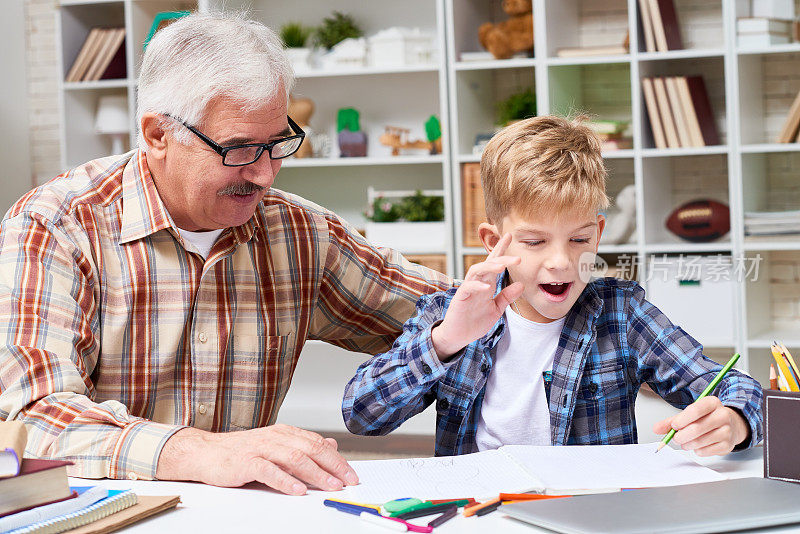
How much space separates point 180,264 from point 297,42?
2.69 m

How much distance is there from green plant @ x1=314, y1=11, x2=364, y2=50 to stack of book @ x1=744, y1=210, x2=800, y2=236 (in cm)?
191

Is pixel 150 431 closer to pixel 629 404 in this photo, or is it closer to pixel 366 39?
pixel 629 404

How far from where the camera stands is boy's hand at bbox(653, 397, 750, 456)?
121cm

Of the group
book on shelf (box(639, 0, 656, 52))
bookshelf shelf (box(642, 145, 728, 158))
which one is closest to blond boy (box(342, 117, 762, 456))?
bookshelf shelf (box(642, 145, 728, 158))

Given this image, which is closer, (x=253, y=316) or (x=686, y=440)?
(x=686, y=440)

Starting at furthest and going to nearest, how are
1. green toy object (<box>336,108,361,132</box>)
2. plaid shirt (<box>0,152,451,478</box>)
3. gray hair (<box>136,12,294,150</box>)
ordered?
green toy object (<box>336,108,361,132</box>), gray hair (<box>136,12,294,150</box>), plaid shirt (<box>0,152,451,478</box>)

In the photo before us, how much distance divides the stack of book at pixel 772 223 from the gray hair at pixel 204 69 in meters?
2.50

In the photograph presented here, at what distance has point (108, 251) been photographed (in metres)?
1.63

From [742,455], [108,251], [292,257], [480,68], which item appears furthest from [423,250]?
[742,455]

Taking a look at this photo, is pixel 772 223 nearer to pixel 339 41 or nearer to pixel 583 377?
pixel 339 41

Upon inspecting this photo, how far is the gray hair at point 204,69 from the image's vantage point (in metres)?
1.58

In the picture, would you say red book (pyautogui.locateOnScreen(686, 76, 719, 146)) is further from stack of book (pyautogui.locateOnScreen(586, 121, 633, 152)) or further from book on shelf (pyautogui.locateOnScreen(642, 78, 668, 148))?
stack of book (pyautogui.locateOnScreen(586, 121, 633, 152))

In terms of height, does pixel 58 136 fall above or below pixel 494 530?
above

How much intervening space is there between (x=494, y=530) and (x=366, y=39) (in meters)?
3.49
